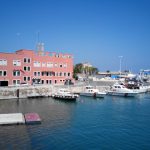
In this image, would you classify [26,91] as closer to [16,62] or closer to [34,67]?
[16,62]

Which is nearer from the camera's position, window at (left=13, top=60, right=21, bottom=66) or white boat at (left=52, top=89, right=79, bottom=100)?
white boat at (left=52, top=89, right=79, bottom=100)

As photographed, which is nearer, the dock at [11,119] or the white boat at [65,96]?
the dock at [11,119]

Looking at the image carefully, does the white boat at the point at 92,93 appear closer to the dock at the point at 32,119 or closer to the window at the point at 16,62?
the window at the point at 16,62

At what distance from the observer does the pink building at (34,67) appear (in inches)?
2758

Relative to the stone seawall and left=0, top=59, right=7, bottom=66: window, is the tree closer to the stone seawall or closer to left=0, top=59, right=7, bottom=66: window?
the stone seawall

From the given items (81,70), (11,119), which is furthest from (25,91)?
(81,70)

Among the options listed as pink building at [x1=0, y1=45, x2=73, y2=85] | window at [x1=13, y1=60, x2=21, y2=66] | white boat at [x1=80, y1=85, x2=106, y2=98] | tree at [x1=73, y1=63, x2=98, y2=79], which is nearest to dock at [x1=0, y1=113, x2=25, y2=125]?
white boat at [x1=80, y1=85, x2=106, y2=98]

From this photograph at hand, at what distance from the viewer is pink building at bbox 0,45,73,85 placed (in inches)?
2758

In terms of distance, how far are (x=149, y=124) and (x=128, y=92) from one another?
35.8 metres

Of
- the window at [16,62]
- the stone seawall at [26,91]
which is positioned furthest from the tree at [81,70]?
the stone seawall at [26,91]

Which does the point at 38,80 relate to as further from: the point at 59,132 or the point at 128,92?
the point at 59,132

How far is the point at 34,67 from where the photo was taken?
7575cm

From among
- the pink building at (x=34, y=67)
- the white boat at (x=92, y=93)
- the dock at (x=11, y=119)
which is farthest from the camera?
the pink building at (x=34, y=67)

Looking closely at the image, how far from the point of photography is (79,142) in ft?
85.8
